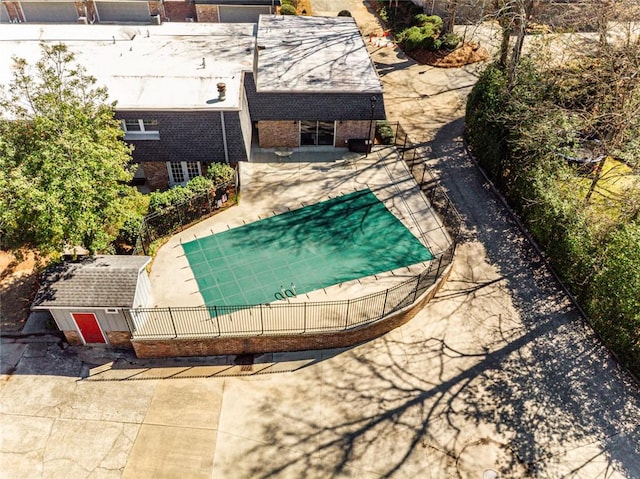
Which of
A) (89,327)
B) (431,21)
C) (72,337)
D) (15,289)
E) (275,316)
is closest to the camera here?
(89,327)

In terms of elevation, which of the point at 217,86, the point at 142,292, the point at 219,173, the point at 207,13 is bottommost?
the point at 142,292

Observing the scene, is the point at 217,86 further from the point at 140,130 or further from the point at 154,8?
the point at 154,8

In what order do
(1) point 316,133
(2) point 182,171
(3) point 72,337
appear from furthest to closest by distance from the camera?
1. (1) point 316,133
2. (2) point 182,171
3. (3) point 72,337

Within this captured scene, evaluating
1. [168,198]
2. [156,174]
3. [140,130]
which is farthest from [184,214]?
[140,130]

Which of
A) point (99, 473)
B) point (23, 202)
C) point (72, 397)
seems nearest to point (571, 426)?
point (99, 473)

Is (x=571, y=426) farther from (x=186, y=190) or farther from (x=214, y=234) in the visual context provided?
(x=186, y=190)

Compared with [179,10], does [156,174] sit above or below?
below

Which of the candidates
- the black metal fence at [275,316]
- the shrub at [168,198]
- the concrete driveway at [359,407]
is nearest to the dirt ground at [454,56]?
the black metal fence at [275,316]

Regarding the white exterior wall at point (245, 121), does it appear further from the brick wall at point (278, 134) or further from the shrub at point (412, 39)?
the shrub at point (412, 39)
